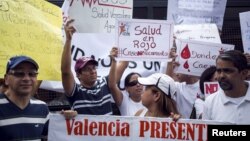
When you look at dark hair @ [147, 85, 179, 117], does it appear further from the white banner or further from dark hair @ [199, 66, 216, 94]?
dark hair @ [199, 66, 216, 94]

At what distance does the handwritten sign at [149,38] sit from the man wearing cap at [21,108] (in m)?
1.46

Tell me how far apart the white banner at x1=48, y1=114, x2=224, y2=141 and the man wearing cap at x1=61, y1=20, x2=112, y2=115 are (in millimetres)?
462

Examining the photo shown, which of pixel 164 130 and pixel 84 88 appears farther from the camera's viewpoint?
pixel 84 88

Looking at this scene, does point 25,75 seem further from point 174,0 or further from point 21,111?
point 174,0

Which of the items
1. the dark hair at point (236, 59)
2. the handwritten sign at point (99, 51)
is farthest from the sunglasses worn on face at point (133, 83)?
the dark hair at point (236, 59)

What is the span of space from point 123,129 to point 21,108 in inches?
30.6

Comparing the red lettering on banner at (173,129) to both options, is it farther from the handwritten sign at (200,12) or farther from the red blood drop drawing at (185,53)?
the handwritten sign at (200,12)

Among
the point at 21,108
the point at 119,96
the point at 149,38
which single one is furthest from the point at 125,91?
the point at 21,108

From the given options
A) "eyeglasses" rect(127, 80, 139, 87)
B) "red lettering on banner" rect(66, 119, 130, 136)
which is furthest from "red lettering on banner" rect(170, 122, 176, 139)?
"eyeglasses" rect(127, 80, 139, 87)

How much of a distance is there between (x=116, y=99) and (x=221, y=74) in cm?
118

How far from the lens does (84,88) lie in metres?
4.40

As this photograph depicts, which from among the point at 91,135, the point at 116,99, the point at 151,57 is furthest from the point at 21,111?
the point at 151,57

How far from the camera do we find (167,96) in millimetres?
3873

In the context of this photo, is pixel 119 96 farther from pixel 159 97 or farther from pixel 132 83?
pixel 159 97
